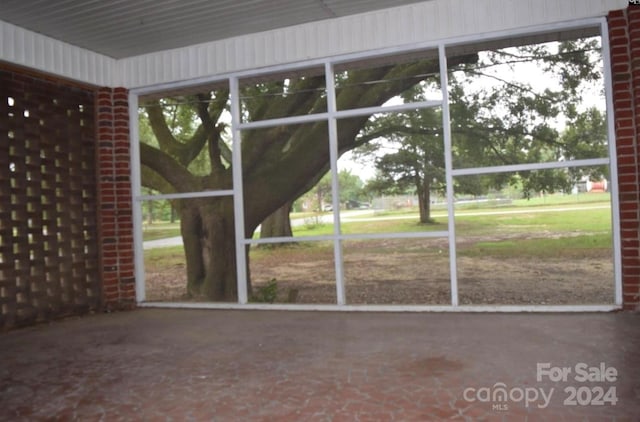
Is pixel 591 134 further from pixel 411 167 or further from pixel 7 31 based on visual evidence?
pixel 7 31

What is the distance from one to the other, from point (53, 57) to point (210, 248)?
4.10 m

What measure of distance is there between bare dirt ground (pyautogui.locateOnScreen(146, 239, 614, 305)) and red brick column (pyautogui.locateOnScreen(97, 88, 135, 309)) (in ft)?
12.7

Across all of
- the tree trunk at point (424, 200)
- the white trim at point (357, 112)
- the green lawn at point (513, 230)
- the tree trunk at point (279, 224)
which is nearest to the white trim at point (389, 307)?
the white trim at point (357, 112)

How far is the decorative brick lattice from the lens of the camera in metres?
4.86

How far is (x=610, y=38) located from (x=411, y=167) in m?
8.59

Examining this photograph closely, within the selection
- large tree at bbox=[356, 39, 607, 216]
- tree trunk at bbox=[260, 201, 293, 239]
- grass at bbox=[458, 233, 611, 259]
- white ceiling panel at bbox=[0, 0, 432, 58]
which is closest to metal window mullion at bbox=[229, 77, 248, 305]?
white ceiling panel at bbox=[0, 0, 432, 58]

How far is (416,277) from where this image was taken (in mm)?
12438

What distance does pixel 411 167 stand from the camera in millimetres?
12906

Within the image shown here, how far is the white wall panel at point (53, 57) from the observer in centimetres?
471

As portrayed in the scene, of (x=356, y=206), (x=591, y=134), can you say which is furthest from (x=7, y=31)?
(x=591, y=134)

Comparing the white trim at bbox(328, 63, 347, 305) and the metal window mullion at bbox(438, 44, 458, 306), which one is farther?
the white trim at bbox(328, 63, 347, 305)

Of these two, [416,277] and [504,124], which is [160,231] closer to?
[416,277]

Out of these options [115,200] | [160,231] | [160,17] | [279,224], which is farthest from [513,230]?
[160,17]

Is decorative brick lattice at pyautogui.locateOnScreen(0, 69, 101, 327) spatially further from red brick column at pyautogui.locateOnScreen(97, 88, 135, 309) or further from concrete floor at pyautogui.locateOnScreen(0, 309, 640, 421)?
concrete floor at pyautogui.locateOnScreen(0, 309, 640, 421)
